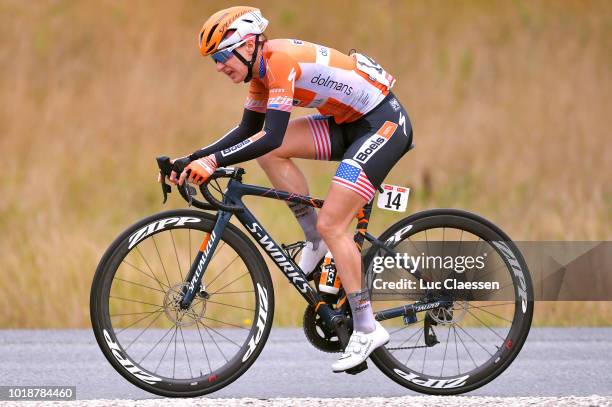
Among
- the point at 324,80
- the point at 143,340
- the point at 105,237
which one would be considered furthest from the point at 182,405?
the point at 105,237

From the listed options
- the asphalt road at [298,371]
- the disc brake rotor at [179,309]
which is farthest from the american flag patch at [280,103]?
the asphalt road at [298,371]

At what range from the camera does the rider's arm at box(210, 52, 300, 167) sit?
5.90 metres

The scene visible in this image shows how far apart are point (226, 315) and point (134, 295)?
78 cm

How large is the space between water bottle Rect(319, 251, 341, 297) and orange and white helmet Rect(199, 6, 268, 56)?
4.07 feet

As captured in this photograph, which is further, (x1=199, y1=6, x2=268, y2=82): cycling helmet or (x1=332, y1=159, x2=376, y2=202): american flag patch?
(x1=332, y1=159, x2=376, y2=202): american flag patch

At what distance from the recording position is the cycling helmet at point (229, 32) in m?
5.90

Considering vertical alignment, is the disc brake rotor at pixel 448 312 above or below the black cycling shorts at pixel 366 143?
below

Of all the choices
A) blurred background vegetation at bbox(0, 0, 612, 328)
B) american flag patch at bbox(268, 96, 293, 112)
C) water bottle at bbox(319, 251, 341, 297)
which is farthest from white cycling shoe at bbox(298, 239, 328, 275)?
blurred background vegetation at bbox(0, 0, 612, 328)

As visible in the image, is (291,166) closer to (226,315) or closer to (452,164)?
(226,315)

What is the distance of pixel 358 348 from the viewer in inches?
242

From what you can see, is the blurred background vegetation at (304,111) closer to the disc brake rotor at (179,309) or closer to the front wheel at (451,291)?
the front wheel at (451,291)

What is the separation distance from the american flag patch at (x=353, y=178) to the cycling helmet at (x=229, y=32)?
2.35ft

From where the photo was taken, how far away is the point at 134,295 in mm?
9391

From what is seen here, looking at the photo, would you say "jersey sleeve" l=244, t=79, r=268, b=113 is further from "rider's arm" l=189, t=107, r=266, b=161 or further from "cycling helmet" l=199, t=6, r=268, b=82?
"cycling helmet" l=199, t=6, r=268, b=82
